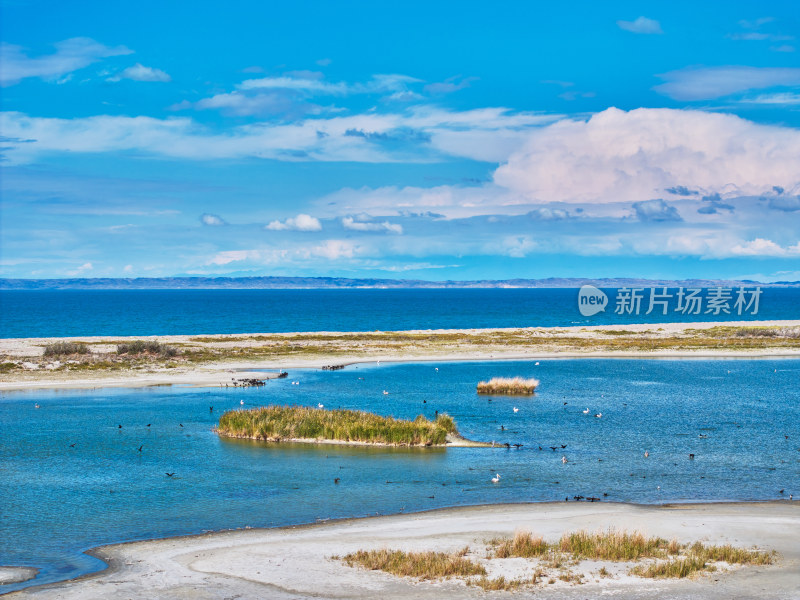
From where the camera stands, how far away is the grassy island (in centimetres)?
4075

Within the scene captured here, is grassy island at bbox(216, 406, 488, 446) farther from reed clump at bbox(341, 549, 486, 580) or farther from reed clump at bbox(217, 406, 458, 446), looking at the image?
reed clump at bbox(341, 549, 486, 580)

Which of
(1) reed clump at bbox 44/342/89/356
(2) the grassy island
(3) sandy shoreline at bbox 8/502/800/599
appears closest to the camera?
(3) sandy shoreline at bbox 8/502/800/599

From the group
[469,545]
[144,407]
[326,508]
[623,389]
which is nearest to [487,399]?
[623,389]

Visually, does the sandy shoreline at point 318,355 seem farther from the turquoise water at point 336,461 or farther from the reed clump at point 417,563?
the reed clump at point 417,563

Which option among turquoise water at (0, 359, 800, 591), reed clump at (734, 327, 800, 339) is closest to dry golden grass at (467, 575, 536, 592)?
turquoise water at (0, 359, 800, 591)

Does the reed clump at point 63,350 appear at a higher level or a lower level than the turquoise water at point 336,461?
higher

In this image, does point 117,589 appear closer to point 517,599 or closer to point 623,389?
point 517,599

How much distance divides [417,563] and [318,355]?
67059mm

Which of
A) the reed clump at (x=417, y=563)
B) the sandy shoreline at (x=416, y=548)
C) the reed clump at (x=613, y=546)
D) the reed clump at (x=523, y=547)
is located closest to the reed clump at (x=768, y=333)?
the sandy shoreline at (x=416, y=548)

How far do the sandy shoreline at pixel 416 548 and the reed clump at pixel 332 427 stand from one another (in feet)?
39.9

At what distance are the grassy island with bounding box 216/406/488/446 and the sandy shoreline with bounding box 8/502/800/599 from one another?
12.1 m

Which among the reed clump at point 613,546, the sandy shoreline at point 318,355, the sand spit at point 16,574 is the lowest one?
the sand spit at point 16,574

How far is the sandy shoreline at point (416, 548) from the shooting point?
20078 millimetres

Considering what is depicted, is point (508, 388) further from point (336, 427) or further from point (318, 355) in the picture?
Result: point (318, 355)
